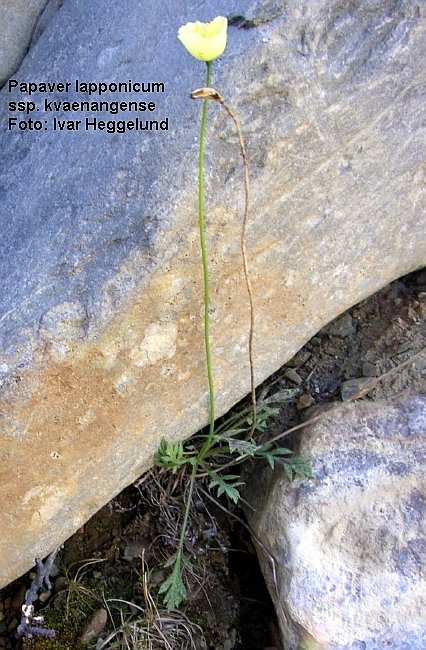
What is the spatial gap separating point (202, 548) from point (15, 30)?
145 centimetres

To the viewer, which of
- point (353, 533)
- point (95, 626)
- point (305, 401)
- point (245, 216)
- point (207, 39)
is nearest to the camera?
point (207, 39)

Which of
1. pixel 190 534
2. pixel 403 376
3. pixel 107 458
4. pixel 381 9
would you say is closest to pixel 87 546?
pixel 190 534

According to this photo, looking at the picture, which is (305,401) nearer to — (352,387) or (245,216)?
(352,387)

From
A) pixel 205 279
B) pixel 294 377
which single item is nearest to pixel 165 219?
pixel 205 279

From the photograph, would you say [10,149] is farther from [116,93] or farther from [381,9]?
[381,9]

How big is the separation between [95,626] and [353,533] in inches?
27.7

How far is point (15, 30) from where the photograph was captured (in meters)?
2.09

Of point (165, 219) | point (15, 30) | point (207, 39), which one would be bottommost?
point (165, 219)

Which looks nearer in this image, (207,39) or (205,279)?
(207,39)

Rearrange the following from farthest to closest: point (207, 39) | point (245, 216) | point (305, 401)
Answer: point (305, 401) < point (245, 216) < point (207, 39)

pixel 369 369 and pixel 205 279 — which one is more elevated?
pixel 205 279

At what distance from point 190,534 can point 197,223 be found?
2.86 ft

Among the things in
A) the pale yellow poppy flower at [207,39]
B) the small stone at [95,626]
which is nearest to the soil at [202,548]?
the small stone at [95,626]

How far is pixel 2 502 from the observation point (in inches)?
68.0
